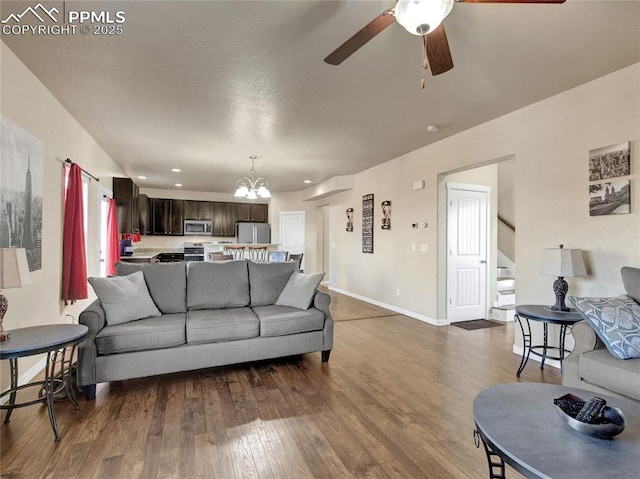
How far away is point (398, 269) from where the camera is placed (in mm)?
5422

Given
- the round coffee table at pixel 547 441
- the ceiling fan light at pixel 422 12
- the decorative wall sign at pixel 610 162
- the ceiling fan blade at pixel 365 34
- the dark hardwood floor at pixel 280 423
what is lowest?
the dark hardwood floor at pixel 280 423

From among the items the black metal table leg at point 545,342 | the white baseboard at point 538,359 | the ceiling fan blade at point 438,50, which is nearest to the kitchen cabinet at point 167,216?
the white baseboard at point 538,359

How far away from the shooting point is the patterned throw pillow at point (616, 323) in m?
1.96

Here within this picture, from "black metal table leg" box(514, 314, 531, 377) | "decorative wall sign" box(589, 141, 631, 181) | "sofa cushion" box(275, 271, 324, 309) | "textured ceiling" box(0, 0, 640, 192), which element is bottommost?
"black metal table leg" box(514, 314, 531, 377)

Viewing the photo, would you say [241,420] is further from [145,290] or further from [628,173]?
[628,173]

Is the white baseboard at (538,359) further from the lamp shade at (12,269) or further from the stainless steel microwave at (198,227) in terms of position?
the stainless steel microwave at (198,227)

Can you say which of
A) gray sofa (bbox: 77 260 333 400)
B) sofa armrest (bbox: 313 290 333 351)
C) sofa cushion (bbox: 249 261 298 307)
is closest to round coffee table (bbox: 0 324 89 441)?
gray sofa (bbox: 77 260 333 400)

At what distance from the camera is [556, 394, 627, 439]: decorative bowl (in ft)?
3.69

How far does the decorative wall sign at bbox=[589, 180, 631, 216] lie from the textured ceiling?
925mm

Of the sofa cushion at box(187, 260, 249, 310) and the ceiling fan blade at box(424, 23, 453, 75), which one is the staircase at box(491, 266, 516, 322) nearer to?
the sofa cushion at box(187, 260, 249, 310)

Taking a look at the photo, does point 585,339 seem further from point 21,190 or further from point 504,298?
point 21,190

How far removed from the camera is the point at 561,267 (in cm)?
273

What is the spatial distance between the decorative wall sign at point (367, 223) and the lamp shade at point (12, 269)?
16.7 feet

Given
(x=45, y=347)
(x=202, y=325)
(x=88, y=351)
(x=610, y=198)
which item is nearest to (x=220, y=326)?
(x=202, y=325)
